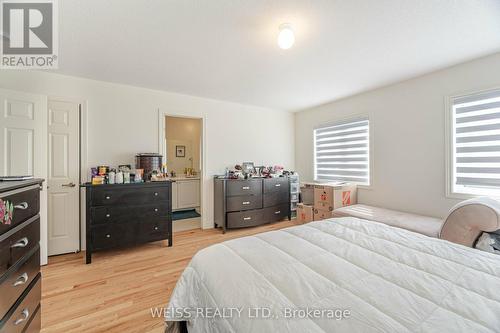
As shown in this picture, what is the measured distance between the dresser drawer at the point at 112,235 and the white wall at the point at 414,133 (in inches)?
145

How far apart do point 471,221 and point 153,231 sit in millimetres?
3513

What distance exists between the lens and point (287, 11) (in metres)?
1.65

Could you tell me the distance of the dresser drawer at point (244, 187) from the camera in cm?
367

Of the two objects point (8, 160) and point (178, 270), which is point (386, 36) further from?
point (8, 160)

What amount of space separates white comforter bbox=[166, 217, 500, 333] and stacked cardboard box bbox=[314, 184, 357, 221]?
2051 mm

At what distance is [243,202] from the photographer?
12.4 ft

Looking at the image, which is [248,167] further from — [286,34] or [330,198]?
[286,34]

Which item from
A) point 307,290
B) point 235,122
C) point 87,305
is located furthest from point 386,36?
point 87,305

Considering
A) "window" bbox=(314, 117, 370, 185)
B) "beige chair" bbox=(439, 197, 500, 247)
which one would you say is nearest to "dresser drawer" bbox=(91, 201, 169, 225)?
"window" bbox=(314, 117, 370, 185)

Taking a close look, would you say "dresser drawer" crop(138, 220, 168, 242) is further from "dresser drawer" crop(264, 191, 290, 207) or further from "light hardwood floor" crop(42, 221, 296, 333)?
"dresser drawer" crop(264, 191, 290, 207)

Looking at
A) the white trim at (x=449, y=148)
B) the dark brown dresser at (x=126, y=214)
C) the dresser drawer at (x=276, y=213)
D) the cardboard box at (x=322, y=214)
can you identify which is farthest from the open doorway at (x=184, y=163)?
the white trim at (x=449, y=148)

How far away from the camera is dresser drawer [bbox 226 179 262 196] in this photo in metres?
3.67

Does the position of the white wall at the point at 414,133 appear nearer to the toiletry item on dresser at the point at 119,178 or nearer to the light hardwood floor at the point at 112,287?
the light hardwood floor at the point at 112,287

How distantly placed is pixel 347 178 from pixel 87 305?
4.01 meters
